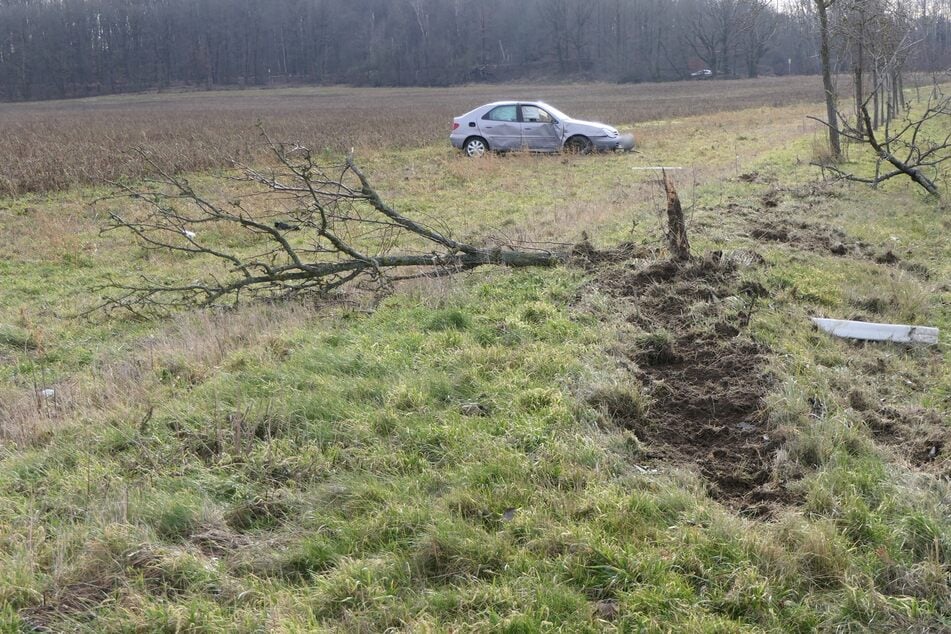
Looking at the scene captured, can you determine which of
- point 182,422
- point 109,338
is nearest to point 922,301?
point 182,422

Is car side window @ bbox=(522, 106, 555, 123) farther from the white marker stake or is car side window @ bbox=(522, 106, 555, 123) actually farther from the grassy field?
the white marker stake

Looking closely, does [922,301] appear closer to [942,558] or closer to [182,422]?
[942,558]

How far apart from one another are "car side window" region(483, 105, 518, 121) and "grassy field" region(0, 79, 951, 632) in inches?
418

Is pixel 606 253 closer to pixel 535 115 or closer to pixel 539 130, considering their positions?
pixel 539 130

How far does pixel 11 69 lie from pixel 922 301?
98525mm

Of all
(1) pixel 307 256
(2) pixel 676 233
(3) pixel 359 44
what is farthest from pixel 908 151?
(3) pixel 359 44

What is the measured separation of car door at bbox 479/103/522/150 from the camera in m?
17.5

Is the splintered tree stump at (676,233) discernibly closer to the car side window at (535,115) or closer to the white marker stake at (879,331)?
the white marker stake at (879,331)

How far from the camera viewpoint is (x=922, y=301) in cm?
583

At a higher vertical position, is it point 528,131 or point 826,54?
point 826,54

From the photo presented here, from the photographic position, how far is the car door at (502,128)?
17.5 m

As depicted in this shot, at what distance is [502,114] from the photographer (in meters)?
17.5

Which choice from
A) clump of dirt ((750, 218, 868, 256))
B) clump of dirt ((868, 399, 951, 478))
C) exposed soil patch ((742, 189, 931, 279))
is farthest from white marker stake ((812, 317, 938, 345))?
clump of dirt ((750, 218, 868, 256))

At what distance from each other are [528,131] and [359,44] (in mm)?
86057
